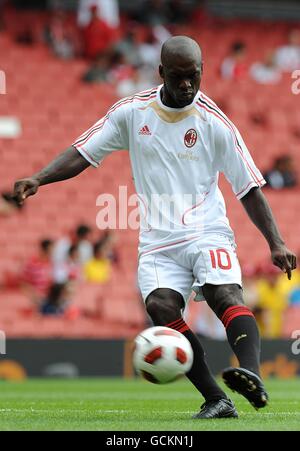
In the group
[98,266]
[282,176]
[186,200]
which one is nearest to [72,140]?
[282,176]

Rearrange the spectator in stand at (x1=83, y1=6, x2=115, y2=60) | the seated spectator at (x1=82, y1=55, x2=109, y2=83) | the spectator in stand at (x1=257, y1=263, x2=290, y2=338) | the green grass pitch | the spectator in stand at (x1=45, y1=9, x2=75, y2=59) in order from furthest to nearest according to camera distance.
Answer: the spectator in stand at (x1=45, y1=9, x2=75, y2=59) → the seated spectator at (x1=82, y1=55, x2=109, y2=83) → the spectator in stand at (x1=83, y1=6, x2=115, y2=60) → the spectator in stand at (x1=257, y1=263, x2=290, y2=338) → the green grass pitch

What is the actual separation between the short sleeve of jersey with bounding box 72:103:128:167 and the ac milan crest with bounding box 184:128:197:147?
433mm

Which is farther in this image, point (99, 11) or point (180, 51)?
point (99, 11)

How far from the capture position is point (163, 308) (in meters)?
7.28

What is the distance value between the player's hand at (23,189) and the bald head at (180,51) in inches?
42.5

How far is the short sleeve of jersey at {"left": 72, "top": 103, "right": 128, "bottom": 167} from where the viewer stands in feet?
24.6

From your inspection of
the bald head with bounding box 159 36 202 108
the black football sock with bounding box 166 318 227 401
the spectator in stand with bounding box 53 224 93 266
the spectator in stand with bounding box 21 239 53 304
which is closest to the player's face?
the bald head with bounding box 159 36 202 108

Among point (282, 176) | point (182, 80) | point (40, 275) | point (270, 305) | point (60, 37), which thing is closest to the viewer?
point (182, 80)

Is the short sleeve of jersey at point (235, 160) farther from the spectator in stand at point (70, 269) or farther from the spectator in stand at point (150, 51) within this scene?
the spectator in stand at point (150, 51)

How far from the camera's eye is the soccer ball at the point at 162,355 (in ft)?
22.7

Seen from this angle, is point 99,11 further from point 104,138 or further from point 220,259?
point 220,259

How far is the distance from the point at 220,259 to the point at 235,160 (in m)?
0.63

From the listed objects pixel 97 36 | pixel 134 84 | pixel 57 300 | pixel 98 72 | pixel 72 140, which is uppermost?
pixel 97 36

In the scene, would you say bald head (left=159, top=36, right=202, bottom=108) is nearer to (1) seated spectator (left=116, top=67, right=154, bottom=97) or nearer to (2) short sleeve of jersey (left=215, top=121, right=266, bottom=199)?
(2) short sleeve of jersey (left=215, top=121, right=266, bottom=199)
